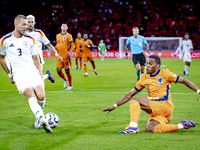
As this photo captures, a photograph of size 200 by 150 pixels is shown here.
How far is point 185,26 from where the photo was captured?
3531 cm

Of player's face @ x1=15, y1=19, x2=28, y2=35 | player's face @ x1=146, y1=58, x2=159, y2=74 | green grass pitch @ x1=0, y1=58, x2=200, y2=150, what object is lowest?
green grass pitch @ x1=0, y1=58, x2=200, y2=150

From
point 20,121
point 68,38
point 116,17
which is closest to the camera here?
point 20,121

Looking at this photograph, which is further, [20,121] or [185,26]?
[185,26]

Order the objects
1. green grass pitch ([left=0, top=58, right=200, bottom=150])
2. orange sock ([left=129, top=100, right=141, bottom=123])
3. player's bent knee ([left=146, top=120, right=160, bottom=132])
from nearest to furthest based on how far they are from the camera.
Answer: green grass pitch ([left=0, top=58, right=200, bottom=150]) → orange sock ([left=129, top=100, right=141, bottom=123]) → player's bent knee ([left=146, top=120, right=160, bottom=132])

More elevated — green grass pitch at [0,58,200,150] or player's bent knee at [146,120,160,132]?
player's bent knee at [146,120,160,132]

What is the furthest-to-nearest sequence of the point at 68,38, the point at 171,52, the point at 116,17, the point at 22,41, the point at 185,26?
the point at 116,17, the point at 185,26, the point at 171,52, the point at 68,38, the point at 22,41

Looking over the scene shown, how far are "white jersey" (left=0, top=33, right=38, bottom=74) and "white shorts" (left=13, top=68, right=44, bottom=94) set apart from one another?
0.25 feet

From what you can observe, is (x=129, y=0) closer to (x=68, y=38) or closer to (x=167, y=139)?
(x=68, y=38)

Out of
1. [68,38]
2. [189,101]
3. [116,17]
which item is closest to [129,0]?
[116,17]

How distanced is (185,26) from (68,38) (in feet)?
90.5

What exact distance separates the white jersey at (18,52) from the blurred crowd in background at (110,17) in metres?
29.8

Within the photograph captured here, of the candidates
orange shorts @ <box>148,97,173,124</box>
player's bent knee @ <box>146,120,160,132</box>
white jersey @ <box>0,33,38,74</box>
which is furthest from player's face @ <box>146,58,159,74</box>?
white jersey @ <box>0,33,38,74</box>

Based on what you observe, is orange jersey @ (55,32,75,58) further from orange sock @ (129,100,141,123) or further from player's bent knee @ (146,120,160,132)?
player's bent knee @ (146,120,160,132)

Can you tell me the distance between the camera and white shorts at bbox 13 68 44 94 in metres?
4.90
